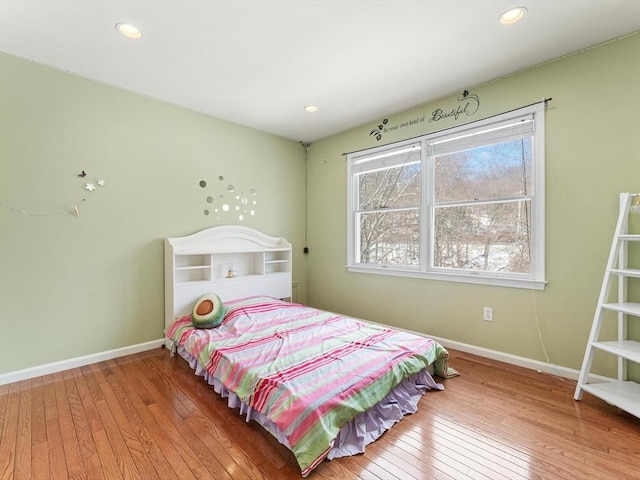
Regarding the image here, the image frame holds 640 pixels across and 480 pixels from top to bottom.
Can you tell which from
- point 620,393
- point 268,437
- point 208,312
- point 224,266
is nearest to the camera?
point 268,437

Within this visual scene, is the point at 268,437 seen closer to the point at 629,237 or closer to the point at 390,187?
the point at 629,237

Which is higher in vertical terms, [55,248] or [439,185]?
[439,185]

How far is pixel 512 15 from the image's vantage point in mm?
1917

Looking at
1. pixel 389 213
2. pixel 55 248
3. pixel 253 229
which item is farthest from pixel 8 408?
pixel 389 213

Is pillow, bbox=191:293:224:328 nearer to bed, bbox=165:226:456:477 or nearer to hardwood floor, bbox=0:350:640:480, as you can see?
bed, bbox=165:226:456:477

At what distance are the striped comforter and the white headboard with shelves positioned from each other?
32 centimetres

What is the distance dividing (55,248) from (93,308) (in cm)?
61

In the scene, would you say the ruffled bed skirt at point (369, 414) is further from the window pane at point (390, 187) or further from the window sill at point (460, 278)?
the window pane at point (390, 187)

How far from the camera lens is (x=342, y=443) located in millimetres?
1599

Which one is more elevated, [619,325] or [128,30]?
[128,30]

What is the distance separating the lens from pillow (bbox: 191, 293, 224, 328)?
2664 millimetres

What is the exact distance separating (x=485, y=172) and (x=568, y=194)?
679 millimetres

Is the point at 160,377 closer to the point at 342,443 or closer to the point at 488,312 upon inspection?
the point at 342,443

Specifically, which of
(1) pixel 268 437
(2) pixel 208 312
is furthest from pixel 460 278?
(2) pixel 208 312
